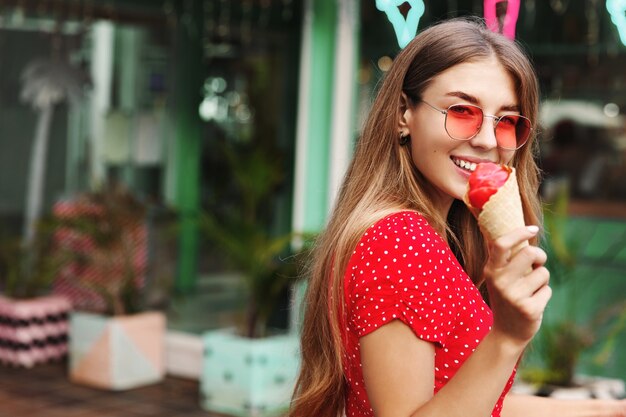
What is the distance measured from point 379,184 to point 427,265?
0.24 meters

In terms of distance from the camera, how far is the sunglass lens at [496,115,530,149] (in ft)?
5.93

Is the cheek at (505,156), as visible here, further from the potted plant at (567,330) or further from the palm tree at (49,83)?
the palm tree at (49,83)

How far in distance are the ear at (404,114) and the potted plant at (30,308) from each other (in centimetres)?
527

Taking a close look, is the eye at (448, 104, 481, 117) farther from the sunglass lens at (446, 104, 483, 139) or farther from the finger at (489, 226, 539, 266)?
the finger at (489, 226, 539, 266)

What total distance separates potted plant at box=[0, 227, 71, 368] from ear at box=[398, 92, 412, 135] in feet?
17.3

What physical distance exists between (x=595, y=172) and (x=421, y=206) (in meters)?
4.06

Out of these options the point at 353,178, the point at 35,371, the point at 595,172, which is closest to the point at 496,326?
the point at 353,178

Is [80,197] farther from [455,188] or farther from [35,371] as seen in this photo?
[455,188]

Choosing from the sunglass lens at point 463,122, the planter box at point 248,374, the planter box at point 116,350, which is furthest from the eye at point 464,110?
the planter box at point 116,350

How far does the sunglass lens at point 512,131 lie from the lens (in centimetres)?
181

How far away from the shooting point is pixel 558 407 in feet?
6.75

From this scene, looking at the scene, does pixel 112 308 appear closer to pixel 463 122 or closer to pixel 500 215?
pixel 463 122

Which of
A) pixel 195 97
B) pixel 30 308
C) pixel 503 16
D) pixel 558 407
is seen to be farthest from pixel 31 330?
pixel 558 407

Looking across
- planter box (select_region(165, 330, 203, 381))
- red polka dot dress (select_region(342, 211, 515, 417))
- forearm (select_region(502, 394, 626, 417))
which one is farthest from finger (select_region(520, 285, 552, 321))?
planter box (select_region(165, 330, 203, 381))
